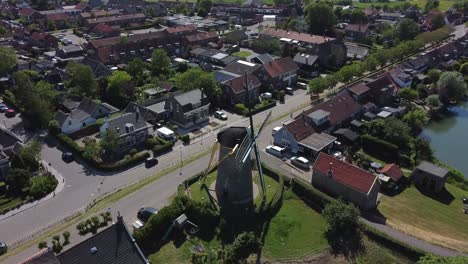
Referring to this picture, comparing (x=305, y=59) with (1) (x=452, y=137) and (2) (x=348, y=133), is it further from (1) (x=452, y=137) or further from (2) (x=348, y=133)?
(1) (x=452, y=137)

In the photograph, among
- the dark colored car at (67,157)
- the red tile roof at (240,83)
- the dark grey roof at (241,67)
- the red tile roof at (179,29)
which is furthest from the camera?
the red tile roof at (179,29)

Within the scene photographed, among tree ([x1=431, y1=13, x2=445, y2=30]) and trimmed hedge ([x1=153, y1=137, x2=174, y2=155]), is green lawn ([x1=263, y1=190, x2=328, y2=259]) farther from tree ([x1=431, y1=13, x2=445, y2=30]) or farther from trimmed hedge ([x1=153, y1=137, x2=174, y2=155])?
tree ([x1=431, y1=13, x2=445, y2=30])

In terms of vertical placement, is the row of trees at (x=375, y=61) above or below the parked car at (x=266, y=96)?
above

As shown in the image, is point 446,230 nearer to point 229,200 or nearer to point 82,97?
point 229,200

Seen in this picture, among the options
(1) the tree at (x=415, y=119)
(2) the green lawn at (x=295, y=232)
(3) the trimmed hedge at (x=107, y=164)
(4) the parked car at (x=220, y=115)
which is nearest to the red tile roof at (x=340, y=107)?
(1) the tree at (x=415, y=119)

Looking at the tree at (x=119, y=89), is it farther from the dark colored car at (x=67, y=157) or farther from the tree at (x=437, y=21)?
the tree at (x=437, y=21)

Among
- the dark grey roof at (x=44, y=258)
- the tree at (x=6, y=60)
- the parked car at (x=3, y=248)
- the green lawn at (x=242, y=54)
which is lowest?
the green lawn at (x=242, y=54)

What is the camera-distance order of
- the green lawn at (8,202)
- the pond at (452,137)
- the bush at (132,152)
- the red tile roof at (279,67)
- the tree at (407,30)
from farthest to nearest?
the tree at (407,30) < the red tile roof at (279,67) < the pond at (452,137) < the bush at (132,152) < the green lawn at (8,202)

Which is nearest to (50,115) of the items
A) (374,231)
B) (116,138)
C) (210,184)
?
(116,138)

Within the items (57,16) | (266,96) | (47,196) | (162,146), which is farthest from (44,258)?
(57,16)
